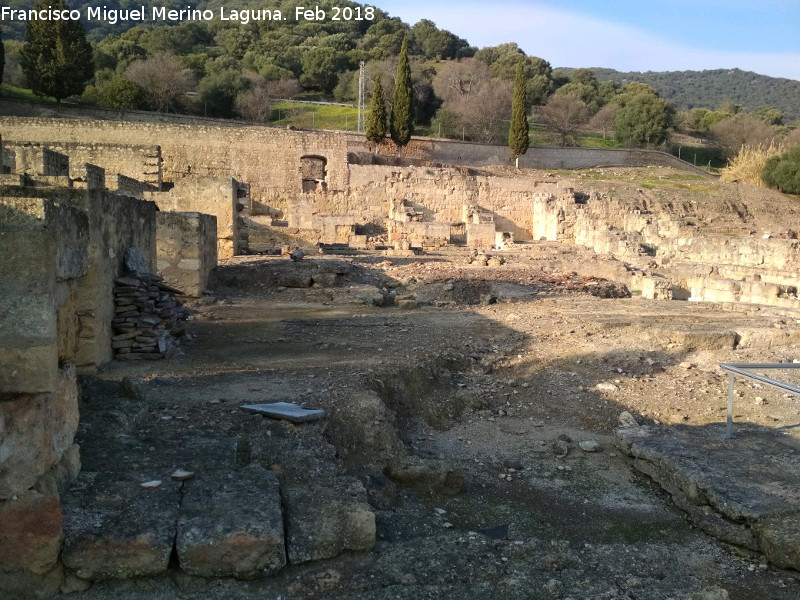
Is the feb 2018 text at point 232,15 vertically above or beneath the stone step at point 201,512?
above

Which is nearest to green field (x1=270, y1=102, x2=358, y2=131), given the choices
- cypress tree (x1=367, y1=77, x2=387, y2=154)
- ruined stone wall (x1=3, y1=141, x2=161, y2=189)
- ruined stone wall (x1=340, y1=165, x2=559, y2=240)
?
cypress tree (x1=367, y1=77, x2=387, y2=154)

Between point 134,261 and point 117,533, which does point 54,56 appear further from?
point 117,533

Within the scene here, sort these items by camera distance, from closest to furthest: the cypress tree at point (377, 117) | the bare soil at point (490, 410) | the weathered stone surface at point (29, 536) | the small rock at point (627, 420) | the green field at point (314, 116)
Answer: the weathered stone surface at point (29, 536)
the bare soil at point (490, 410)
the small rock at point (627, 420)
the cypress tree at point (377, 117)
the green field at point (314, 116)

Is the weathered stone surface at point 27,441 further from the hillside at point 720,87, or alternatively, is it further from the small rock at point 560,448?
the hillside at point 720,87

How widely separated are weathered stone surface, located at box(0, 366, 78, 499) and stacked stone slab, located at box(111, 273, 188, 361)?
4.13m


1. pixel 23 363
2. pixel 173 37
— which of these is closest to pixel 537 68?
pixel 173 37

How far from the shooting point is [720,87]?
436ft

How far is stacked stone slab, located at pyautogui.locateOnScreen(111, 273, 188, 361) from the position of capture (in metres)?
7.67

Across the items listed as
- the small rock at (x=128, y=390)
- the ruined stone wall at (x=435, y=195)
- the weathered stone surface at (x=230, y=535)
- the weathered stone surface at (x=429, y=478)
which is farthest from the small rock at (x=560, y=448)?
the ruined stone wall at (x=435, y=195)

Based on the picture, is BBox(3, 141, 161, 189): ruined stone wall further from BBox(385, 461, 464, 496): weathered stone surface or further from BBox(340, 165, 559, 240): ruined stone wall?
BBox(385, 461, 464, 496): weathered stone surface

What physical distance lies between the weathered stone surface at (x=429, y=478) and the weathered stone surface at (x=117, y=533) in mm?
2148

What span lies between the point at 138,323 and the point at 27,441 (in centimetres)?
442

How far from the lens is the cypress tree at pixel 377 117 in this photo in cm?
3566

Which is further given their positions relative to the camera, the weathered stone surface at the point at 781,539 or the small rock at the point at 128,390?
the small rock at the point at 128,390
